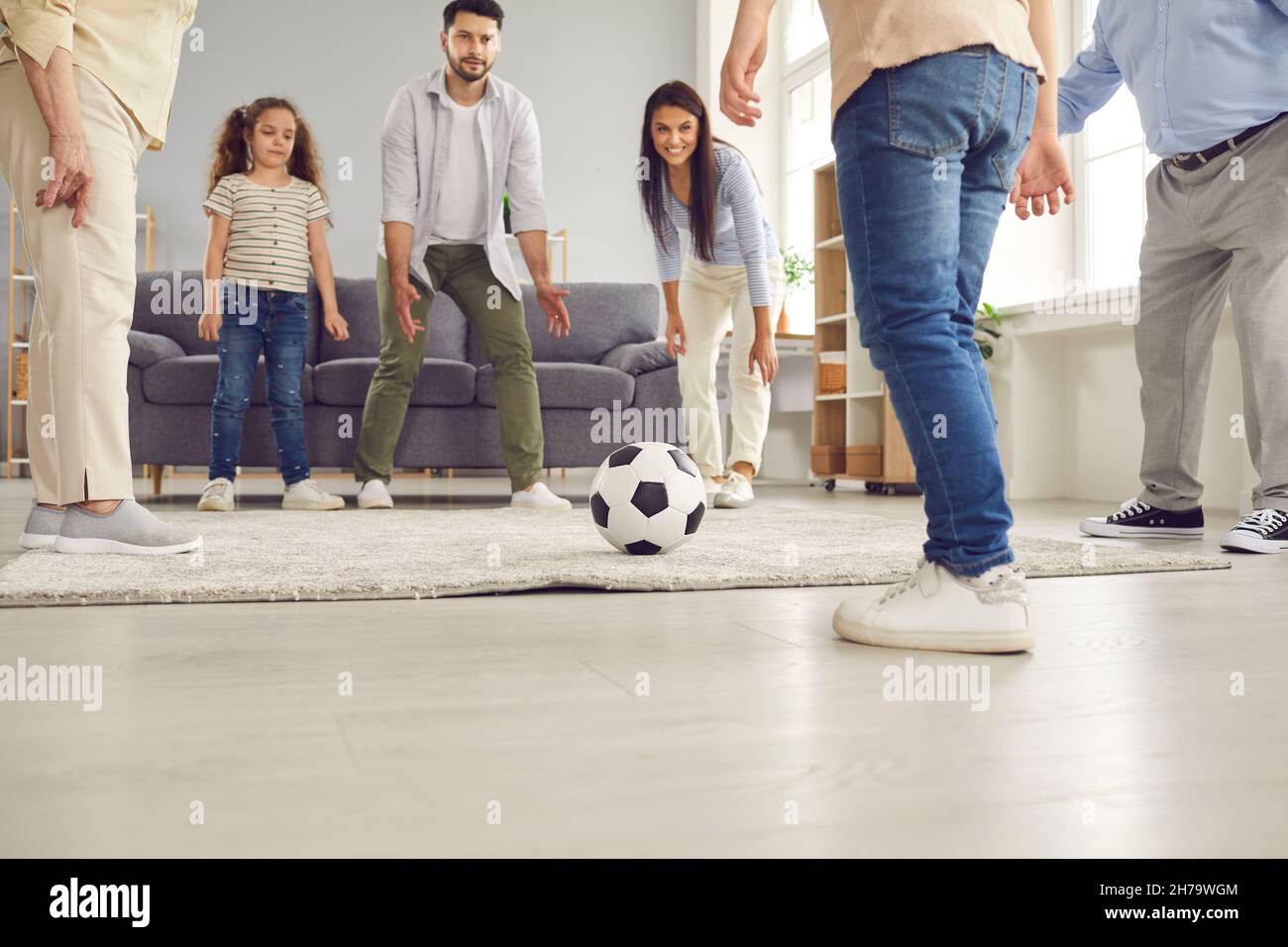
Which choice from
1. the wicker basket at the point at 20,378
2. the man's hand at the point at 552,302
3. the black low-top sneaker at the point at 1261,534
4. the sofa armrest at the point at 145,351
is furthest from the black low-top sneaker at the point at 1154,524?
the wicker basket at the point at 20,378

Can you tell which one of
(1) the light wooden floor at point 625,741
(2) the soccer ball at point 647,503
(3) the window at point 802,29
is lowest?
(1) the light wooden floor at point 625,741

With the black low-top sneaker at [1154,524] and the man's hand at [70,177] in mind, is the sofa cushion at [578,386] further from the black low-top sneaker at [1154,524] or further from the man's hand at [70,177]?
the man's hand at [70,177]

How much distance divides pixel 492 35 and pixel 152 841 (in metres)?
2.93

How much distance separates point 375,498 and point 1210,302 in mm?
2162

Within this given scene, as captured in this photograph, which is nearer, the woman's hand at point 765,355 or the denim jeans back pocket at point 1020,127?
the denim jeans back pocket at point 1020,127

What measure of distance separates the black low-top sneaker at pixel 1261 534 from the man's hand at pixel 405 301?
209cm

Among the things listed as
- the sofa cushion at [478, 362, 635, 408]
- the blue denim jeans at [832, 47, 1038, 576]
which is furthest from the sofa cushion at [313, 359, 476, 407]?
the blue denim jeans at [832, 47, 1038, 576]

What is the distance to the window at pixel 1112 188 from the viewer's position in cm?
397

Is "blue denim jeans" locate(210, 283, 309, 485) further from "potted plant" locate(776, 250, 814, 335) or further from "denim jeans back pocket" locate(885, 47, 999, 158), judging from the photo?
"potted plant" locate(776, 250, 814, 335)

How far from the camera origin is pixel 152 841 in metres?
0.58

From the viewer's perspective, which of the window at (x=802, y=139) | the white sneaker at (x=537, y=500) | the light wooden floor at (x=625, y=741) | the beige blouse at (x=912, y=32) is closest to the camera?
the light wooden floor at (x=625, y=741)

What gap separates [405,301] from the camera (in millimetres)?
3178

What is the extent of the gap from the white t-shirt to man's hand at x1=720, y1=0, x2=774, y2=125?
81.3 inches

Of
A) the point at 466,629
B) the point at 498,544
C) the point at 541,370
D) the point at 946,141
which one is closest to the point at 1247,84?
the point at 946,141
